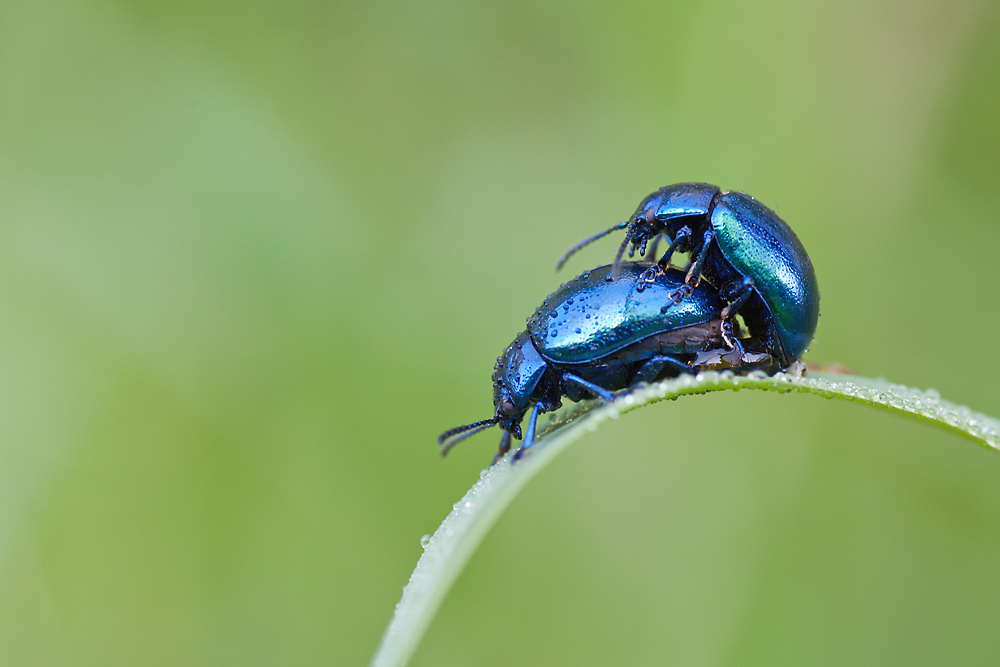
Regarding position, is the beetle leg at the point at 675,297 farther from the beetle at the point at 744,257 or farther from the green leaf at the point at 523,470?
the green leaf at the point at 523,470

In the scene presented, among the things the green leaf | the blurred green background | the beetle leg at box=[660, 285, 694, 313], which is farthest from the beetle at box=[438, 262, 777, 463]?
the blurred green background

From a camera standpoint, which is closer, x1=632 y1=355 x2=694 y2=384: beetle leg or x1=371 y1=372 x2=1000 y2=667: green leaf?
x1=371 y1=372 x2=1000 y2=667: green leaf

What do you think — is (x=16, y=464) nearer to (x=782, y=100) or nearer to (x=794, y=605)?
(x=794, y=605)

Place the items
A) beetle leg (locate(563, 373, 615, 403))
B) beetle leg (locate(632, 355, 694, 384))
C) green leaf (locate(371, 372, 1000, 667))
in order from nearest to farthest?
green leaf (locate(371, 372, 1000, 667)), beetle leg (locate(563, 373, 615, 403)), beetle leg (locate(632, 355, 694, 384))

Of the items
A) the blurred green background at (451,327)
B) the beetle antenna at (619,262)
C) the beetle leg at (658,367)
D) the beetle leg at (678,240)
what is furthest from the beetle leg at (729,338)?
the blurred green background at (451,327)

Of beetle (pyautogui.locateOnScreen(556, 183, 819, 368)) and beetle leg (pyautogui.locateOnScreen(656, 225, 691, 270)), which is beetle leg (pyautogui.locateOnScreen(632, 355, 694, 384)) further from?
beetle leg (pyautogui.locateOnScreen(656, 225, 691, 270))

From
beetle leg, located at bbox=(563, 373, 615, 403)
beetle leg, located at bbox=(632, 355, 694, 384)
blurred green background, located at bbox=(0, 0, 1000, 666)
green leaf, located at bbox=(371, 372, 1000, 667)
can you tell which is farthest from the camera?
blurred green background, located at bbox=(0, 0, 1000, 666)

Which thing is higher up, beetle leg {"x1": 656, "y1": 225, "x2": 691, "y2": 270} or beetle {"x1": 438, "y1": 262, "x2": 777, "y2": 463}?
beetle leg {"x1": 656, "y1": 225, "x2": 691, "y2": 270}
